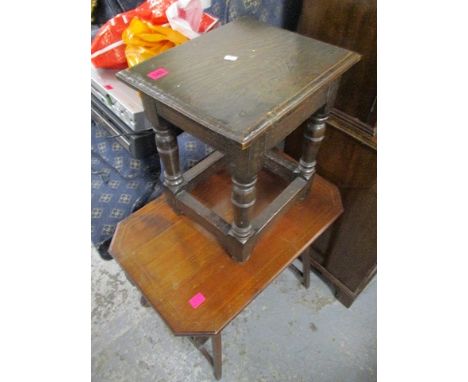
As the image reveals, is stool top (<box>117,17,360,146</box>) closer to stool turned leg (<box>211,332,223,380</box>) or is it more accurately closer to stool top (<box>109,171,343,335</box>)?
stool top (<box>109,171,343,335</box>)

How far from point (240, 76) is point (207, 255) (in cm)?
46

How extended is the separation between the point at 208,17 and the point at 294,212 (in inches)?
25.7

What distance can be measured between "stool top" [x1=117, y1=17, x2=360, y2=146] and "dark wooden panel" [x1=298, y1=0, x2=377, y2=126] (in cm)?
10

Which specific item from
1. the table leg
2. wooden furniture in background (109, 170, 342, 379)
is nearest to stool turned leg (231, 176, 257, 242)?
wooden furniture in background (109, 170, 342, 379)

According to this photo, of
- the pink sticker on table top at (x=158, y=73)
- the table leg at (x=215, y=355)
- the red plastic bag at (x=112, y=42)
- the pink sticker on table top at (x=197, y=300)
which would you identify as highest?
the pink sticker on table top at (x=158, y=73)

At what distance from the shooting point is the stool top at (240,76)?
57 cm

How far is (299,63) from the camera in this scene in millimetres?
675

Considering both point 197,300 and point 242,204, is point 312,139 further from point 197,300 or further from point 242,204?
point 197,300

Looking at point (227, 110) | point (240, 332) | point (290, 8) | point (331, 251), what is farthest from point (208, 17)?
point (240, 332)

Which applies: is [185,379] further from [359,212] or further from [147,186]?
[359,212]

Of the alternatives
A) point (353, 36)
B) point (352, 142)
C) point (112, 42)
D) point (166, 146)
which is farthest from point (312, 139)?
point (112, 42)

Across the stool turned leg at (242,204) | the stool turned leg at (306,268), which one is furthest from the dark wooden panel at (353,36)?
the stool turned leg at (306,268)

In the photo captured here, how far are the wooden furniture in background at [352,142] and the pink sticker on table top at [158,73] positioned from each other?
438 mm

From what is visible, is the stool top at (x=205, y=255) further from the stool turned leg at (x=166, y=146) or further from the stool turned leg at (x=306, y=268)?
the stool turned leg at (x=306, y=268)
